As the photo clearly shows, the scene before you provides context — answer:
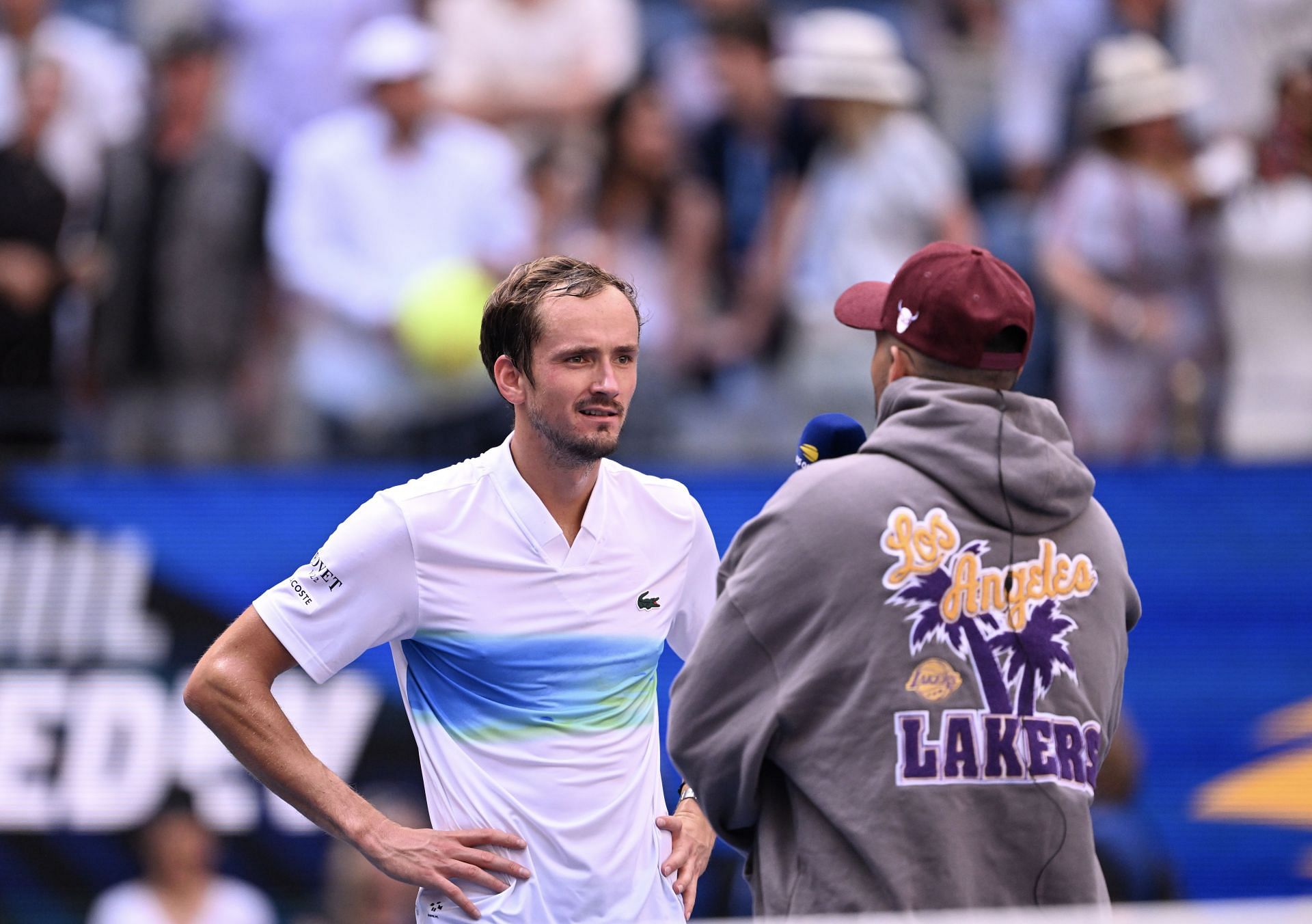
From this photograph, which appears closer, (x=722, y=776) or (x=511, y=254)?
(x=722, y=776)

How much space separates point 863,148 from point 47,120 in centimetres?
366

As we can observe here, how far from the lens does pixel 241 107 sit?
26.5 ft

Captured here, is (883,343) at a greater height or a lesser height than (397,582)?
greater

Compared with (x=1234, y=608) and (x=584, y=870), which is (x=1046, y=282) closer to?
(x=1234, y=608)

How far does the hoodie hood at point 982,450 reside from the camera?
121 inches

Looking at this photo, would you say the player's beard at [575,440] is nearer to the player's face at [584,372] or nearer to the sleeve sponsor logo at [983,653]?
the player's face at [584,372]

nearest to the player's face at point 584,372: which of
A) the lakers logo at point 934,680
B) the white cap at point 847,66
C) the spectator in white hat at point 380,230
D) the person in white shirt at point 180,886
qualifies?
the lakers logo at point 934,680

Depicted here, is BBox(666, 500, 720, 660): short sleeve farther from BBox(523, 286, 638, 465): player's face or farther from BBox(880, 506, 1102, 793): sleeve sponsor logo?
BBox(880, 506, 1102, 793): sleeve sponsor logo

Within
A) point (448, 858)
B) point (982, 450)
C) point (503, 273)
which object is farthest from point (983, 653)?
point (503, 273)

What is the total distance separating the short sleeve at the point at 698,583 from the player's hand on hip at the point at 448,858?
0.69m

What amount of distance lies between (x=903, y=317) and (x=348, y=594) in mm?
1290

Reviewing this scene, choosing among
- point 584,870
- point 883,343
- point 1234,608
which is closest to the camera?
point 883,343

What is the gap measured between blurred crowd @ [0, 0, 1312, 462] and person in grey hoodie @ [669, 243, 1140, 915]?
4403 mm

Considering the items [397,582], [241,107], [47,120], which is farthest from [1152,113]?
[397,582]
